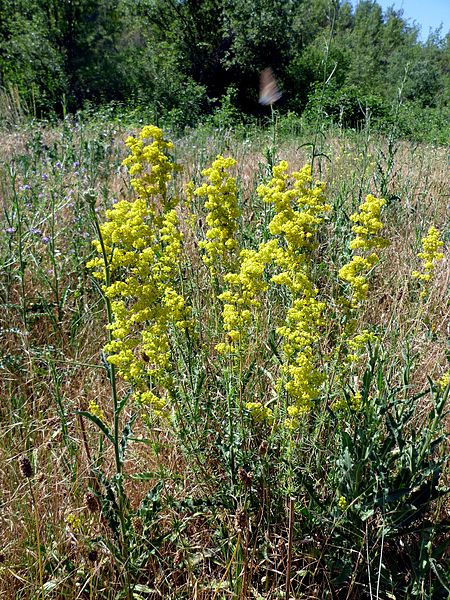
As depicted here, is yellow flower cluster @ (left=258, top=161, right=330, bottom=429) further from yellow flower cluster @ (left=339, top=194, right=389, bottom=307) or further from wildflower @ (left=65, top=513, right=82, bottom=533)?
wildflower @ (left=65, top=513, right=82, bottom=533)

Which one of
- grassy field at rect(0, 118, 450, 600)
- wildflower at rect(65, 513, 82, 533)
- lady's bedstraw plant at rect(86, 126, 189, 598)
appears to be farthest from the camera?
wildflower at rect(65, 513, 82, 533)

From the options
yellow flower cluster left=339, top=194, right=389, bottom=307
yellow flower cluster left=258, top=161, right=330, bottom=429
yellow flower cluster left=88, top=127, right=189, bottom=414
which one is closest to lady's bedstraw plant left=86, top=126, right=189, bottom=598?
yellow flower cluster left=88, top=127, right=189, bottom=414

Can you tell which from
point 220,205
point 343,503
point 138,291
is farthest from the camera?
point 220,205

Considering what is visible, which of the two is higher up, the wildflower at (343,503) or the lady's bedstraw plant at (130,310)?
the lady's bedstraw plant at (130,310)

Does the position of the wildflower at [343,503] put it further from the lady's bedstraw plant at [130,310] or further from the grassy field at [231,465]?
the lady's bedstraw plant at [130,310]

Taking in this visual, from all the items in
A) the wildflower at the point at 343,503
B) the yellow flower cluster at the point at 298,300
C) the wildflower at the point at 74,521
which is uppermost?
the yellow flower cluster at the point at 298,300

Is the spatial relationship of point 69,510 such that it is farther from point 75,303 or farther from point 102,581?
point 75,303

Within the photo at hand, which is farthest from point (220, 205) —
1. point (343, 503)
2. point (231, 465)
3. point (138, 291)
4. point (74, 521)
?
point (74, 521)

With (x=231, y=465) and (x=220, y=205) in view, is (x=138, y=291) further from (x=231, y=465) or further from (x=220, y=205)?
(x=231, y=465)

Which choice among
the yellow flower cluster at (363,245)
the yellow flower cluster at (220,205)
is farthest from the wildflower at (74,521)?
the yellow flower cluster at (363,245)

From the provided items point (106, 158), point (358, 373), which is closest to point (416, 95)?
point (106, 158)

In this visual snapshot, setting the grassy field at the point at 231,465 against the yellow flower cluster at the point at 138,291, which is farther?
the grassy field at the point at 231,465

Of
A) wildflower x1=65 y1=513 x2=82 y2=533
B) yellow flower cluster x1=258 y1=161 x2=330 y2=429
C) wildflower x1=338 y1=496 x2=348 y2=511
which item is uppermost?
yellow flower cluster x1=258 y1=161 x2=330 y2=429

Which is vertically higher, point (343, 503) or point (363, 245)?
point (363, 245)
